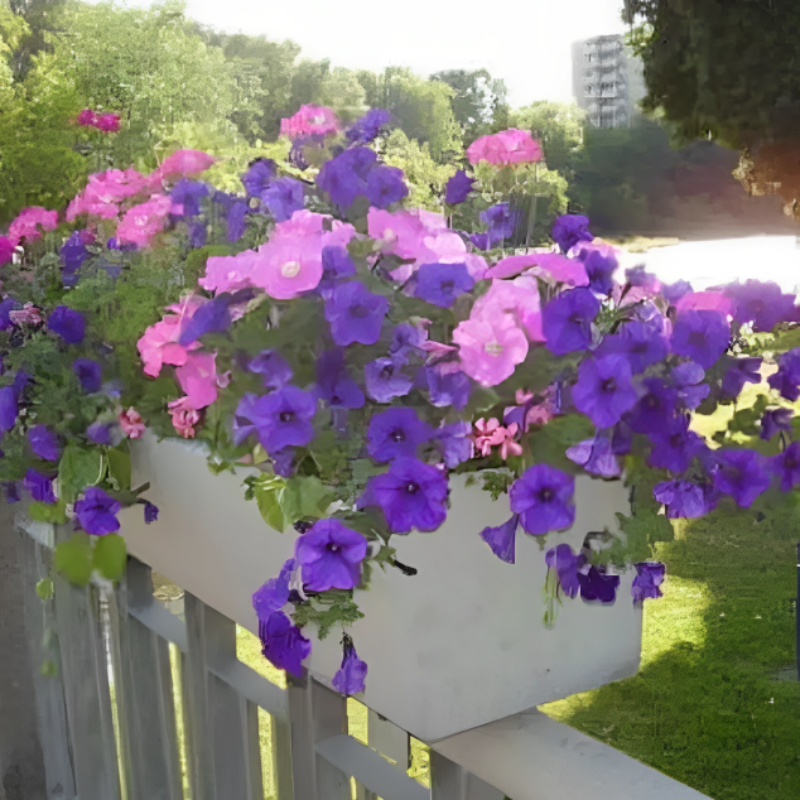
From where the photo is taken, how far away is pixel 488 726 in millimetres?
633

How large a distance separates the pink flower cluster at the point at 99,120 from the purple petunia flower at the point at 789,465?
5.32 feet

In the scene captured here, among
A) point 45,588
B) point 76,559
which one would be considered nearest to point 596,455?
point 76,559

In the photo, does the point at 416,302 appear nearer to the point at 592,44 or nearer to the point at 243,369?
the point at 243,369

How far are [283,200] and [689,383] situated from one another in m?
Result: 0.40

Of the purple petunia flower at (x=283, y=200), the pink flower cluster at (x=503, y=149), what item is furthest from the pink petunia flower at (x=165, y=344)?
the pink flower cluster at (x=503, y=149)

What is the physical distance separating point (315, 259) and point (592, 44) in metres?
3.67

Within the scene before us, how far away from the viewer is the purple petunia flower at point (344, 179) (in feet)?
2.23

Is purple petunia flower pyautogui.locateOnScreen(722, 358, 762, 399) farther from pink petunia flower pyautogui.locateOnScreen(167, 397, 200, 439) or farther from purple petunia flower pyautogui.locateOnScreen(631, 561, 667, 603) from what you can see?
pink petunia flower pyautogui.locateOnScreen(167, 397, 200, 439)

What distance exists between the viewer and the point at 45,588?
124 cm

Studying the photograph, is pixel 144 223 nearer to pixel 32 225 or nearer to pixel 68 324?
pixel 68 324

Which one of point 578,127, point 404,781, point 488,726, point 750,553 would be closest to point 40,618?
point 404,781

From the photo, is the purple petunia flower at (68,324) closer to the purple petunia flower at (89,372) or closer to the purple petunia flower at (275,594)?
the purple petunia flower at (89,372)

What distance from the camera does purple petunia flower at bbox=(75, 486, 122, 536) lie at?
0.85 meters

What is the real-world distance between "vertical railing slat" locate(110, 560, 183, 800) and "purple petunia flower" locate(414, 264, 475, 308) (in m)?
0.75
